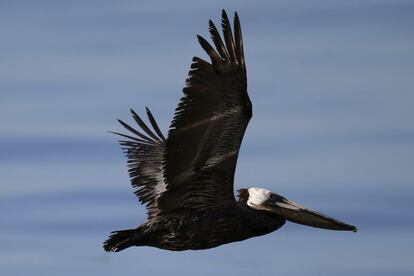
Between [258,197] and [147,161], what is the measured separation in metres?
2.46

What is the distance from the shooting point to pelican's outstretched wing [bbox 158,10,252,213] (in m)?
16.7

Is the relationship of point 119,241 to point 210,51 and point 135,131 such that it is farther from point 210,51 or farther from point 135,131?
point 135,131

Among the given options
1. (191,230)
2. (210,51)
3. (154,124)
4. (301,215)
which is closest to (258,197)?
(301,215)

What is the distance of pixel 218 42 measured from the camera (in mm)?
16672

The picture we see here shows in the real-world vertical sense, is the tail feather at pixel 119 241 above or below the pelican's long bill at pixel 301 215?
below

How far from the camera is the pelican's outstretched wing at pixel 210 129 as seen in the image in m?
16.7

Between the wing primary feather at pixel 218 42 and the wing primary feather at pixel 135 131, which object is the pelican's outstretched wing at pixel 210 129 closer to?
the wing primary feather at pixel 218 42

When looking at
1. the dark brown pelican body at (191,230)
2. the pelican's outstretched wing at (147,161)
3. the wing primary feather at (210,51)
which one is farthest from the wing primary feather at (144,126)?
the wing primary feather at (210,51)

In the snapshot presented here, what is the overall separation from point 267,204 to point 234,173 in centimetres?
160

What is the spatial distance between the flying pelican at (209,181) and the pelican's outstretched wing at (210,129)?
0.5 inches

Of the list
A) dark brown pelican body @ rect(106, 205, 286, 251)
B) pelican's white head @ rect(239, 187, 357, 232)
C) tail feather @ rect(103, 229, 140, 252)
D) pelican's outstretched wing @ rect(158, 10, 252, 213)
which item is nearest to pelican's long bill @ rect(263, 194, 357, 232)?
pelican's white head @ rect(239, 187, 357, 232)

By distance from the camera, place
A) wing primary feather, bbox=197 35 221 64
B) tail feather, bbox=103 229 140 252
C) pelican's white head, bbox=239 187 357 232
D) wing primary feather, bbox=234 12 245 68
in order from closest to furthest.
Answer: wing primary feather, bbox=234 12 245 68
wing primary feather, bbox=197 35 221 64
tail feather, bbox=103 229 140 252
pelican's white head, bbox=239 187 357 232

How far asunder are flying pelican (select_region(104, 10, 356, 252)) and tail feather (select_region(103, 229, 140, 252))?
1 cm

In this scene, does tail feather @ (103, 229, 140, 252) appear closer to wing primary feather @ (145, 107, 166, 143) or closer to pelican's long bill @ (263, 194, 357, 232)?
pelican's long bill @ (263, 194, 357, 232)
